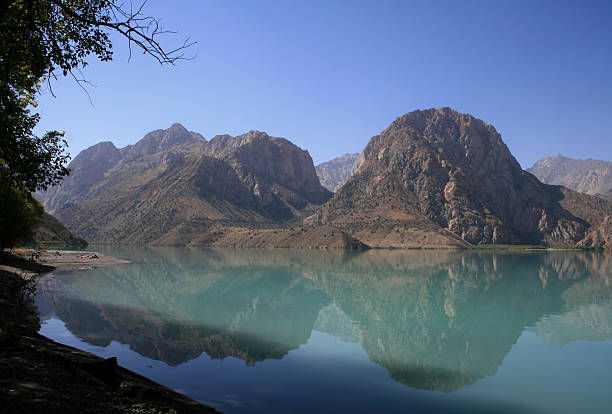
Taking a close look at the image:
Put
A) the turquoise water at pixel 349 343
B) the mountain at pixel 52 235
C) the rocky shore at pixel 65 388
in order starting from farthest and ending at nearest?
the mountain at pixel 52 235 → the turquoise water at pixel 349 343 → the rocky shore at pixel 65 388

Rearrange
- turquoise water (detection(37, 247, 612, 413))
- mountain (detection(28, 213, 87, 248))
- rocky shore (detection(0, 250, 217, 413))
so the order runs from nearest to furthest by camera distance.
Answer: rocky shore (detection(0, 250, 217, 413))
turquoise water (detection(37, 247, 612, 413))
mountain (detection(28, 213, 87, 248))

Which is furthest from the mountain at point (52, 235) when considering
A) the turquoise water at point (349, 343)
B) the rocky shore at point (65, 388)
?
the rocky shore at point (65, 388)

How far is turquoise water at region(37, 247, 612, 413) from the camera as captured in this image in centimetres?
1605

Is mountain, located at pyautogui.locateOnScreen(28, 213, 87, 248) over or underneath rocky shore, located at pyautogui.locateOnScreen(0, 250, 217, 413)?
over

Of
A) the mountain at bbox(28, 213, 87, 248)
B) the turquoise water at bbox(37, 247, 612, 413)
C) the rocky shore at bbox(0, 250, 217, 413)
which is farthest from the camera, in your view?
the mountain at bbox(28, 213, 87, 248)

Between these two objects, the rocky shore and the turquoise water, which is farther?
the turquoise water

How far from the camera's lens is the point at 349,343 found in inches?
1003

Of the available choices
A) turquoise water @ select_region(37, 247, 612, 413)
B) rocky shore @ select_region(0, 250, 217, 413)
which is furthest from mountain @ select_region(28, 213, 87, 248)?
rocky shore @ select_region(0, 250, 217, 413)

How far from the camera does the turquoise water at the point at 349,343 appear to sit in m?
16.0

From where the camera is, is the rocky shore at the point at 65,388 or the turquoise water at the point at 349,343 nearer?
the rocky shore at the point at 65,388

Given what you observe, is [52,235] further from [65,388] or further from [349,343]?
[65,388]

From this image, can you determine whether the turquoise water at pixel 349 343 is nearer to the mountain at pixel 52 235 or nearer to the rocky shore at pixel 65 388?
the rocky shore at pixel 65 388

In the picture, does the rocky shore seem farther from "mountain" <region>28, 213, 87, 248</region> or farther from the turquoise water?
"mountain" <region>28, 213, 87, 248</region>

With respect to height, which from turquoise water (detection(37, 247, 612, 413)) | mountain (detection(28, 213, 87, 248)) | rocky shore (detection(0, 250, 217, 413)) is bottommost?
rocky shore (detection(0, 250, 217, 413))
